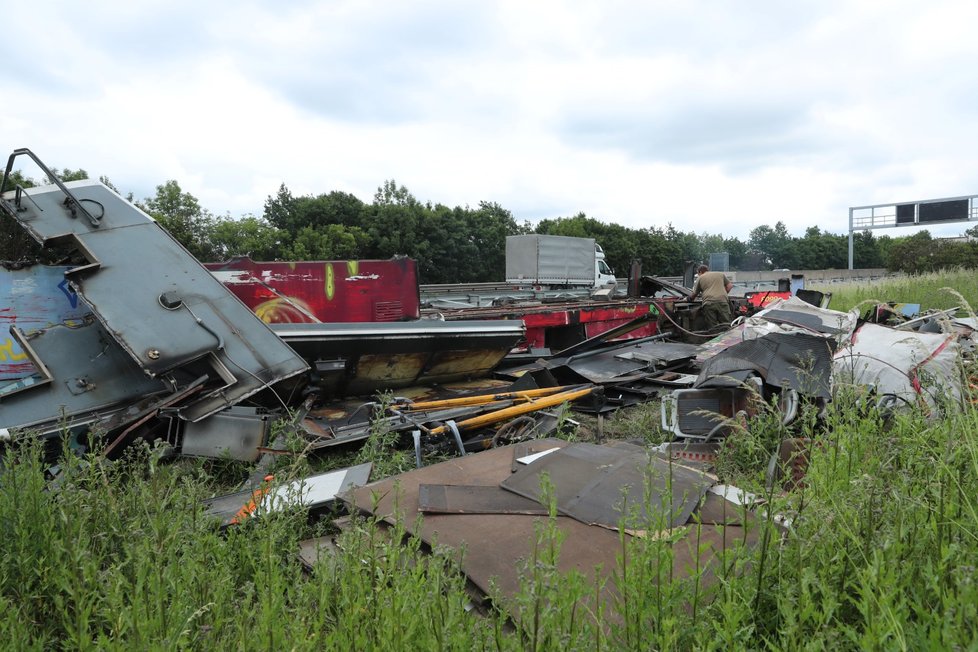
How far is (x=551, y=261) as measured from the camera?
22.9 meters

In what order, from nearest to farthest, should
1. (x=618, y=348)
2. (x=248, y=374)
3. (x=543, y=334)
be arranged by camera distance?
1. (x=248, y=374)
2. (x=618, y=348)
3. (x=543, y=334)

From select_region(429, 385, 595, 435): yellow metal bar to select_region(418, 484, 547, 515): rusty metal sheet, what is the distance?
1.47 metres

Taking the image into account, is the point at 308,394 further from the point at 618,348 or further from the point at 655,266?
the point at 655,266

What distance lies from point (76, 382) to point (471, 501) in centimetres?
322

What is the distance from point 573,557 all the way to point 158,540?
1.51 meters

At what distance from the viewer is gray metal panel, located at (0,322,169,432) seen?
3.99 metres

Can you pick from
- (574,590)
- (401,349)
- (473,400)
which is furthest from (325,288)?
(574,590)

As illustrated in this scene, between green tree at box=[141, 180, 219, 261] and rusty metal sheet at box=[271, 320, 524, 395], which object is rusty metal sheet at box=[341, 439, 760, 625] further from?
green tree at box=[141, 180, 219, 261]

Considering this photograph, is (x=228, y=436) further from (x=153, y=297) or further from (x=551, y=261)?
(x=551, y=261)

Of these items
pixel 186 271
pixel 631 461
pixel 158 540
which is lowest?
pixel 631 461

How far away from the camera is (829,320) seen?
6719 mm

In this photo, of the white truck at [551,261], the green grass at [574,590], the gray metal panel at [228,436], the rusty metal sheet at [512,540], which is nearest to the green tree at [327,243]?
the white truck at [551,261]

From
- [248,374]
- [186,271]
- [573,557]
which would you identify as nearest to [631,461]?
[573,557]

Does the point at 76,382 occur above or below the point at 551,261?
below
